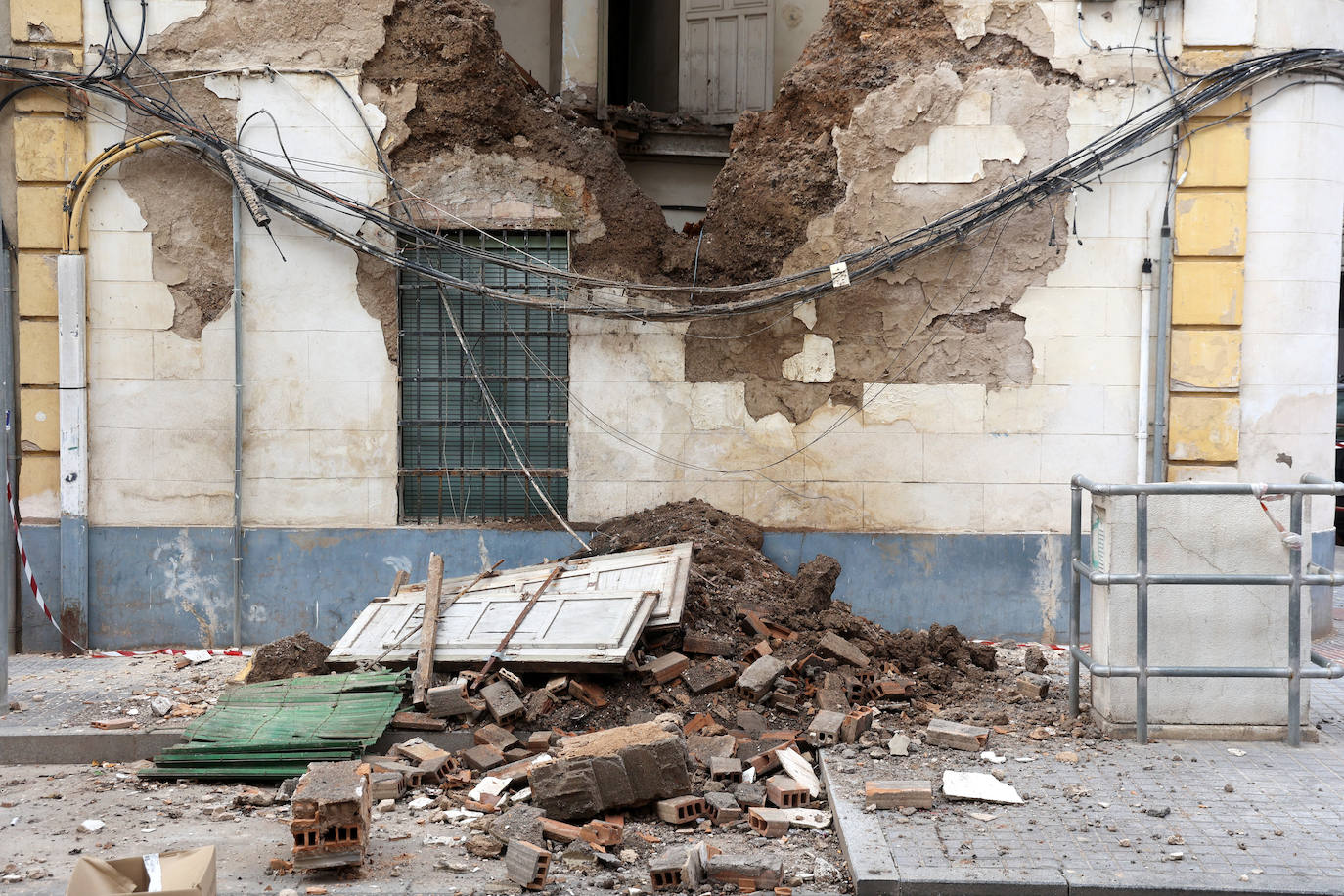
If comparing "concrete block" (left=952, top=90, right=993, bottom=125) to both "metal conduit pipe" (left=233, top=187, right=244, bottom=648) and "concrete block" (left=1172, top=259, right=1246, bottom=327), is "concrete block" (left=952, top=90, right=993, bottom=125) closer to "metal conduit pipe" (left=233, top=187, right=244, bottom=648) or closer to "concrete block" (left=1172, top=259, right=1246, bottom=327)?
"concrete block" (left=1172, top=259, right=1246, bottom=327)

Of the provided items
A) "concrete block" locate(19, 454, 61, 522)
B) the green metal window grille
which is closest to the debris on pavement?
the green metal window grille

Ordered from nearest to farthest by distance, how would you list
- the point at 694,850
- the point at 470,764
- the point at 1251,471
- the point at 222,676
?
1. the point at 694,850
2. the point at 470,764
3. the point at 222,676
4. the point at 1251,471

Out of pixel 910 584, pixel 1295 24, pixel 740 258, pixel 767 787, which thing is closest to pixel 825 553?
pixel 910 584

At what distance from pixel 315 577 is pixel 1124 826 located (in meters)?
6.61

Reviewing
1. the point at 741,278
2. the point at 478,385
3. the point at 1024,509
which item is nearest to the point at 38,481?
the point at 478,385

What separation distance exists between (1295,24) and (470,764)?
8.19 m

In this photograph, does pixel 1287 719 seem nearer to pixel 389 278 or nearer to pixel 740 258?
pixel 740 258

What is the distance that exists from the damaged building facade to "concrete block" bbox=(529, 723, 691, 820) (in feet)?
13.1

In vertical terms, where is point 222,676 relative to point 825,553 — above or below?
below

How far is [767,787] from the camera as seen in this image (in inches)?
207

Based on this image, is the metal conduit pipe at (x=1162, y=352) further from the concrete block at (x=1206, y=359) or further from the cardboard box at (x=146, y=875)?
the cardboard box at (x=146, y=875)

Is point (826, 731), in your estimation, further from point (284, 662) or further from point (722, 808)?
point (284, 662)

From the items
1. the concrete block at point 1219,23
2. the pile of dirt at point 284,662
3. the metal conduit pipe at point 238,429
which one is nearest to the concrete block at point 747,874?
the pile of dirt at point 284,662

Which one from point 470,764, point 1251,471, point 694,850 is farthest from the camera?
point 1251,471
